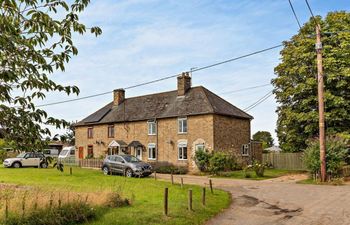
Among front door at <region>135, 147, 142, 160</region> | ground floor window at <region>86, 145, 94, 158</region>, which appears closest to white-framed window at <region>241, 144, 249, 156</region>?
front door at <region>135, 147, 142, 160</region>

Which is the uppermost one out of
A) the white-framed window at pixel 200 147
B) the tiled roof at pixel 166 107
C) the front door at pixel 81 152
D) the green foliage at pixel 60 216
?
the tiled roof at pixel 166 107

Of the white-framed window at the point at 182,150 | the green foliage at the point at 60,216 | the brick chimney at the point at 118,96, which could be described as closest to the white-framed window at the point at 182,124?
the white-framed window at the point at 182,150

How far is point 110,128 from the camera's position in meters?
A: 44.2

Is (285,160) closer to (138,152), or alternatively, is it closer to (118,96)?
(138,152)

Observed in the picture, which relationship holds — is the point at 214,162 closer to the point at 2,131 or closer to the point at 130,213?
the point at 130,213

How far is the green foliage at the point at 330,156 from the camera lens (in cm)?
2366

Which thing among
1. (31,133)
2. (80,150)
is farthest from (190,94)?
(31,133)

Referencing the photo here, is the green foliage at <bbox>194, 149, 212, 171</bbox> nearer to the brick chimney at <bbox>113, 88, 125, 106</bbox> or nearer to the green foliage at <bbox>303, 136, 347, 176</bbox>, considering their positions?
the green foliage at <bbox>303, 136, 347, 176</bbox>

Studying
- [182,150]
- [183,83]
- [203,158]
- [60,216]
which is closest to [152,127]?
[182,150]

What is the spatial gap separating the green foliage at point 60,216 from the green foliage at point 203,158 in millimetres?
22311

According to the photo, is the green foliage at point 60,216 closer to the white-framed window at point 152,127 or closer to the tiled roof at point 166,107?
the tiled roof at point 166,107

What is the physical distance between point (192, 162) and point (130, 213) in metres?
24.1

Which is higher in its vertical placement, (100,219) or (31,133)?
(31,133)

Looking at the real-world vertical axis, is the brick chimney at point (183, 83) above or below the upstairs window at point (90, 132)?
above
